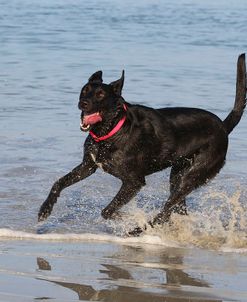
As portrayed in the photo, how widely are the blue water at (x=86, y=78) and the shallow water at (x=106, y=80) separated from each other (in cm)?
2

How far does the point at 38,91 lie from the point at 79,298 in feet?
27.3

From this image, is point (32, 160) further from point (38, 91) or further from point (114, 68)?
point (114, 68)

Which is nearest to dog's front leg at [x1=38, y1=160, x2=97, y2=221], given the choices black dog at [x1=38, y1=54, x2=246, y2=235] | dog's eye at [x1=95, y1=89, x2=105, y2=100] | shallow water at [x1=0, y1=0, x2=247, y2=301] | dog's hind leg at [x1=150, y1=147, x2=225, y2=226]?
black dog at [x1=38, y1=54, x2=246, y2=235]

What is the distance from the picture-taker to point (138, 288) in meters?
5.22

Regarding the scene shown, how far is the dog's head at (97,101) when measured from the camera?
6844 millimetres

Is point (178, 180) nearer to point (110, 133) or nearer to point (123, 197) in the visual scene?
point (123, 197)

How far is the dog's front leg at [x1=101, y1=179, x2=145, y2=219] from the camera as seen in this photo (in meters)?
7.19

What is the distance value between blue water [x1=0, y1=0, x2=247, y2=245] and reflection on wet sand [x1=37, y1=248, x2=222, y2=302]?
158 cm

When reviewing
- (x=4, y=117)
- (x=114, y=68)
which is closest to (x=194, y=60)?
(x=114, y=68)

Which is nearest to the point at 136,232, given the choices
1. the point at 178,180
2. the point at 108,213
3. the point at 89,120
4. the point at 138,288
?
the point at 108,213

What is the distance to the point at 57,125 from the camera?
428 inches

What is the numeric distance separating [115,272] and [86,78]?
9.14 metres

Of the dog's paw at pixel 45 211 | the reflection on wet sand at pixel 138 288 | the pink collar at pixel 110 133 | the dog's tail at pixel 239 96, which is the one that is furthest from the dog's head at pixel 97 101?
the reflection on wet sand at pixel 138 288

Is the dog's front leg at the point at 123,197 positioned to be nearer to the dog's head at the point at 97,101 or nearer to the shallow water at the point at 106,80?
the shallow water at the point at 106,80
